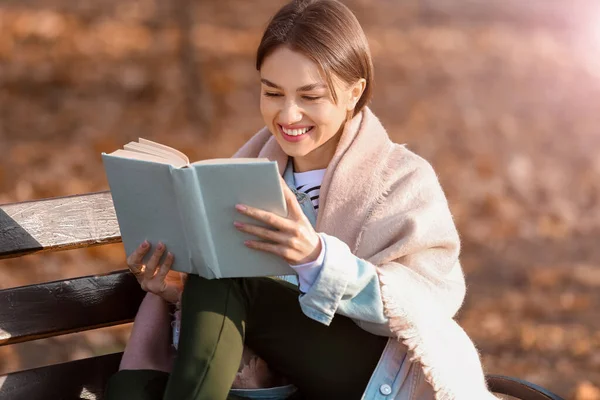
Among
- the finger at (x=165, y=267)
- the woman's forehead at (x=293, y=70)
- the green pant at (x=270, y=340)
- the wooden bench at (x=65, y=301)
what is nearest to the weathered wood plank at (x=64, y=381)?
the wooden bench at (x=65, y=301)

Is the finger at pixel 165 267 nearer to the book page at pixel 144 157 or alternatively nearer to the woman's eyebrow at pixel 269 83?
the book page at pixel 144 157

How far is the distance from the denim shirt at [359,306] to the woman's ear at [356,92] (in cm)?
42

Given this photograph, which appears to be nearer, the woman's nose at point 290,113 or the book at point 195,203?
the book at point 195,203

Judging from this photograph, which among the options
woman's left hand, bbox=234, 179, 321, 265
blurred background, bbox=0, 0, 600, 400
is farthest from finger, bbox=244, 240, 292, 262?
blurred background, bbox=0, 0, 600, 400

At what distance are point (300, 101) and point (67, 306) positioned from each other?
779 millimetres

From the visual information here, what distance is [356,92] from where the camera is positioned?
229 cm

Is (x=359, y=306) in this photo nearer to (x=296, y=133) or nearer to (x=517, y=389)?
(x=296, y=133)

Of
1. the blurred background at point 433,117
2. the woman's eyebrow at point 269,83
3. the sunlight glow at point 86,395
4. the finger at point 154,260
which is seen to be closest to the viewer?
the finger at point 154,260

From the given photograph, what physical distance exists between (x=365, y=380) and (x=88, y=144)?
181 inches

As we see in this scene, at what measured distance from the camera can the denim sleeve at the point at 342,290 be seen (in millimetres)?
1967

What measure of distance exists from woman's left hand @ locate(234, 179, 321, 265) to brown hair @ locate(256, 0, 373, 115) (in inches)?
14.4

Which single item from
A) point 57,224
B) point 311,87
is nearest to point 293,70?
point 311,87

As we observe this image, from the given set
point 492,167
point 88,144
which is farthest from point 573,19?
point 88,144

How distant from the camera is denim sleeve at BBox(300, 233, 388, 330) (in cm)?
197
